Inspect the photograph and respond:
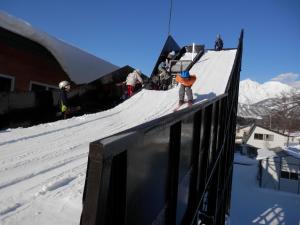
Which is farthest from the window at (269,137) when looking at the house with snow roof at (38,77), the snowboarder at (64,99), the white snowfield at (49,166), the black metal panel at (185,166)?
the black metal panel at (185,166)

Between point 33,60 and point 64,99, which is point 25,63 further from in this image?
point 64,99

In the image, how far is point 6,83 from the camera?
378 inches

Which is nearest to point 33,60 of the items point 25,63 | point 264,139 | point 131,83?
point 25,63

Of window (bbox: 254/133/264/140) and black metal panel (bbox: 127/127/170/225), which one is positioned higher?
black metal panel (bbox: 127/127/170/225)

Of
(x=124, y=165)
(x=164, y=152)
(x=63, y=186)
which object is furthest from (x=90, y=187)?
(x=63, y=186)

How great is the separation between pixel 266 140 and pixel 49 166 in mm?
50652

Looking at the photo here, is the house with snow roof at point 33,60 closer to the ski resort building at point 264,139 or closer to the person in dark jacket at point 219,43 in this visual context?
the person in dark jacket at point 219,43

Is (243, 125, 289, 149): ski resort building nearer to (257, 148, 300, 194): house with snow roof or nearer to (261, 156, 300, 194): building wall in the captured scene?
(257, 148, 300, 194): house with snow roof

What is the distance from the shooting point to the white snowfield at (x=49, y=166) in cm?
271

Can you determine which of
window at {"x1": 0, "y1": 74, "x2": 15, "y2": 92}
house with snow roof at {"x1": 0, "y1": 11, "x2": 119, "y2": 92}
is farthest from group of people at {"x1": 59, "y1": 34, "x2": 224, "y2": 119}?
window at {"x1": 0, "y1": 74, "x2": 15, "y2": 92}

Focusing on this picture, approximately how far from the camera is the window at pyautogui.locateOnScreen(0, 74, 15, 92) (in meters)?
9.40

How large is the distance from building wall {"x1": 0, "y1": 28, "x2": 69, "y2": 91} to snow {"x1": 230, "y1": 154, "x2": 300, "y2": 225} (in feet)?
38.7

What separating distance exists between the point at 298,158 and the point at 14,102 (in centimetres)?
2637

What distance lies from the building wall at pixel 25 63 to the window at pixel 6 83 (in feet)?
0.34
